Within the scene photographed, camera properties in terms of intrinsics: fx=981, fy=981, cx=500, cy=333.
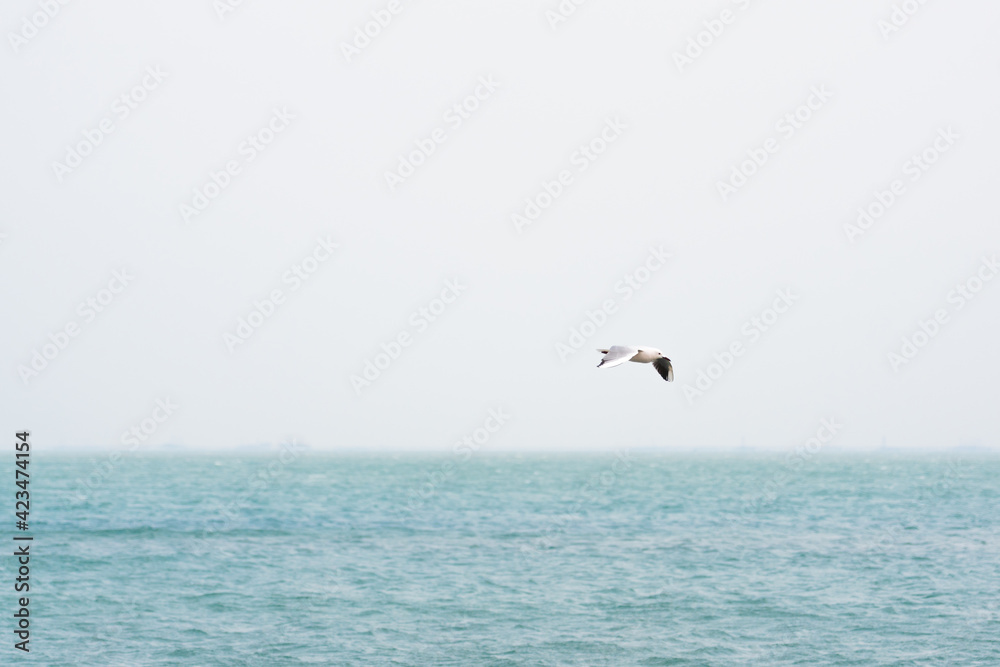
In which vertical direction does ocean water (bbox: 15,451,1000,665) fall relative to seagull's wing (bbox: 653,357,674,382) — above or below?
below

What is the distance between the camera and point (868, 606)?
30.8 m

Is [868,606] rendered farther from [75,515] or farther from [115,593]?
[75,515]

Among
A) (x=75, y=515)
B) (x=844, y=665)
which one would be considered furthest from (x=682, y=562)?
(x=75, y=515)

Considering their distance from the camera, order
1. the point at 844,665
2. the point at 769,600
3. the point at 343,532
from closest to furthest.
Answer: the point at 844,665 → the point at 769,600 → the point at 343,532

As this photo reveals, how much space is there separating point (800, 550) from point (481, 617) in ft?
64.8

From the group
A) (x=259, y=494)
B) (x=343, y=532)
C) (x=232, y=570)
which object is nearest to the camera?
(x=232, y=570)

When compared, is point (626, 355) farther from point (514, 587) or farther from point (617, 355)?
point (514, 587)

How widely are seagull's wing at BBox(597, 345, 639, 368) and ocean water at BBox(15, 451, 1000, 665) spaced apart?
1658 cm

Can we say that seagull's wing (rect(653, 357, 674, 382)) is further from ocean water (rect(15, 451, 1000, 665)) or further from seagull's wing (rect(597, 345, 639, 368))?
ocean water (rect(15, 451, 1000, 665))

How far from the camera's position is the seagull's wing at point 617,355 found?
9.09 meters

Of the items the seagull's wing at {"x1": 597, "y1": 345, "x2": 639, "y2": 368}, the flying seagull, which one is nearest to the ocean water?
the flying seagull

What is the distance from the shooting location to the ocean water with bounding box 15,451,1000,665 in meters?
25.6

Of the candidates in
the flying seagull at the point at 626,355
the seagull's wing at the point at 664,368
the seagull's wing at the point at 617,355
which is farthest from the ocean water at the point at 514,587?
the seagull's wing at the point at 617,355

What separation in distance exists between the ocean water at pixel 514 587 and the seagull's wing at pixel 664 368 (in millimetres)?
14894
